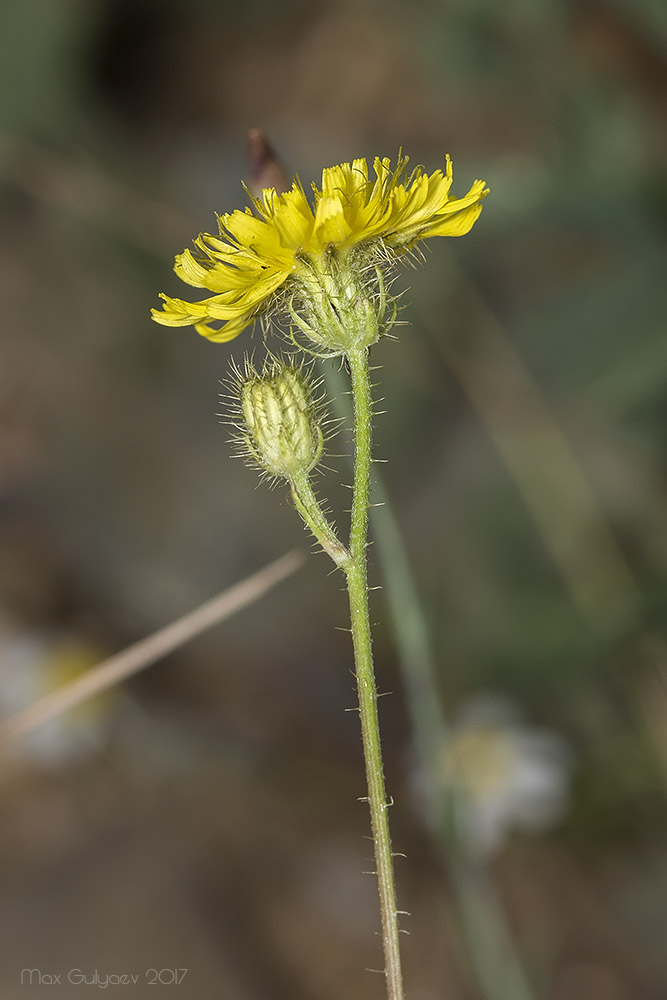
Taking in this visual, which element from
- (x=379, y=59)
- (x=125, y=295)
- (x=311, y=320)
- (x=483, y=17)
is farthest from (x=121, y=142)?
(x=311, y=320)

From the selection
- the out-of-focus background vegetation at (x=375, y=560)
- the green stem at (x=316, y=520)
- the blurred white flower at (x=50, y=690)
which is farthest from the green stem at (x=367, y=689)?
the blurred white flower at (x=50, y=690)

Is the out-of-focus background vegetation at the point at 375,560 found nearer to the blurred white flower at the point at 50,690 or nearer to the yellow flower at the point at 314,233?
the blurred white flower at the point at 50,690

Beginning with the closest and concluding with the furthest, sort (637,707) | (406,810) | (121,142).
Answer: (637,707)
(406,810)
(121,142)

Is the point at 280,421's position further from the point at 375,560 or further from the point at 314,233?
the point at 375,560

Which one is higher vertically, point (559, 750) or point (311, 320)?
point (311, 320)

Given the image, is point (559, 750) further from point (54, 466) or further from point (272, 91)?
point (272, 91)

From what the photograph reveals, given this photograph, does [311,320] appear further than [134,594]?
No
